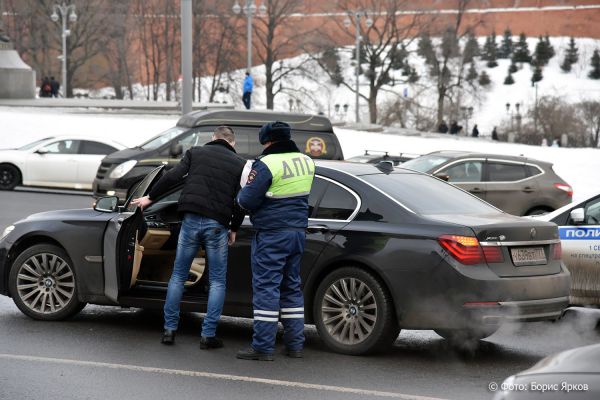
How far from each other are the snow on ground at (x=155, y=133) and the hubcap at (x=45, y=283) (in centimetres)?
2679

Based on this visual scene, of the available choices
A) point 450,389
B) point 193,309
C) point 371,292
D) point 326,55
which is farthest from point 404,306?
point 326,55

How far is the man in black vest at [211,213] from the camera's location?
328 inches

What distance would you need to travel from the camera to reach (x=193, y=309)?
8805 millimetres

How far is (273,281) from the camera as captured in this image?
801 centimetres

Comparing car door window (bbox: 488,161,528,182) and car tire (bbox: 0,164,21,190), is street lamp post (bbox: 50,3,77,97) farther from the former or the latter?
car door window (bbox: 488,161,528,182)

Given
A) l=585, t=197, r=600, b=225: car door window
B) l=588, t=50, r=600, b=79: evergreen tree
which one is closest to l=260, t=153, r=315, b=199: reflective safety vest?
l=585, t=197, r=600, b=225: car door window

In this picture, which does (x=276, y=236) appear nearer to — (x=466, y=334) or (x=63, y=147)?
(x=466, y=334)

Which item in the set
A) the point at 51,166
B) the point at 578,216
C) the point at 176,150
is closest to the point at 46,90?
the point at 51,166

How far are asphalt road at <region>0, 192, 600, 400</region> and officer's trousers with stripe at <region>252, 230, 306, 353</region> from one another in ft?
0.82

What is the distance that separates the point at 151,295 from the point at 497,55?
9496 centimetres


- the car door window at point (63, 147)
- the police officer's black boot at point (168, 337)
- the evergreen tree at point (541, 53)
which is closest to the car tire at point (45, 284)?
the police officer's black boot at point (168, 337)

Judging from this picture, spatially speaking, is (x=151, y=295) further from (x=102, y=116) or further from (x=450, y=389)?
(x=102, y=116)

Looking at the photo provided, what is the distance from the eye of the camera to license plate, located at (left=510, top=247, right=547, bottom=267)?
8047 millimetres

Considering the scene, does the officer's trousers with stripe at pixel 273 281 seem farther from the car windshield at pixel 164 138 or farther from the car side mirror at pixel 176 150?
the car windshield at pixel 164 138
